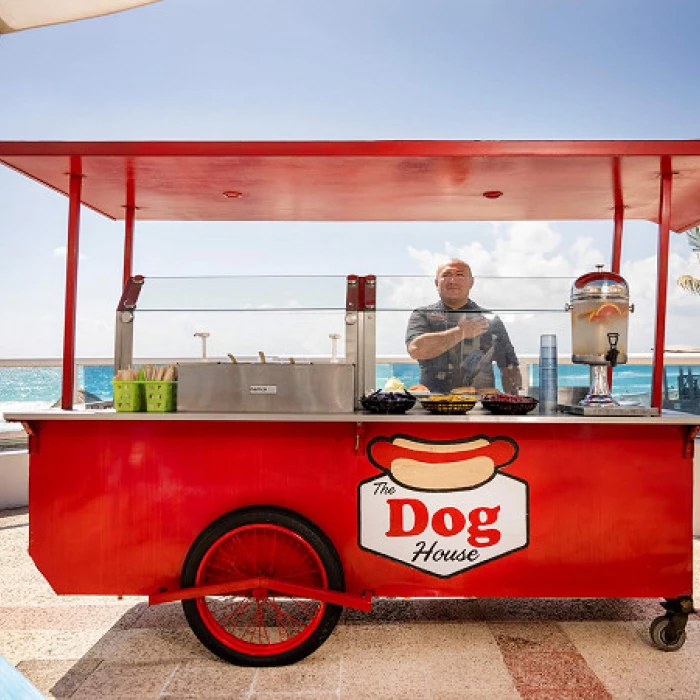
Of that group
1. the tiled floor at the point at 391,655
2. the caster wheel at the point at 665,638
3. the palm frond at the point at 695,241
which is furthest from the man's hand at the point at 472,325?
the palm frond at the point at 695,241

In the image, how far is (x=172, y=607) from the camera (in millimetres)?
3795

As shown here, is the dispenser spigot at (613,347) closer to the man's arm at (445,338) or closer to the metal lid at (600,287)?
the metal lid at (600,287)

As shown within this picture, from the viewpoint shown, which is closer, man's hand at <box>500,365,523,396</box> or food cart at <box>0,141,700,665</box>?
food cart at <box>0,141,700,665</box>

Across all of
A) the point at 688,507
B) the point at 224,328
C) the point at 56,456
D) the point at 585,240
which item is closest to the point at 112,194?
the point at 224,328

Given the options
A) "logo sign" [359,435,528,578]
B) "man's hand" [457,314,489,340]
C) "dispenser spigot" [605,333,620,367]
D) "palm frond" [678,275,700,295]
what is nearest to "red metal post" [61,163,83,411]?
"logo sign" [359,435,528,578]

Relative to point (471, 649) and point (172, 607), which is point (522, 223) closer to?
point (471, 649)

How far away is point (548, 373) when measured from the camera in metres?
3.50

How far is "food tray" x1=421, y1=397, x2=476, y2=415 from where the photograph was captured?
10.3 feet

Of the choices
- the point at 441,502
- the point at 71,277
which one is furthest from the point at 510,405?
the point at 71,277

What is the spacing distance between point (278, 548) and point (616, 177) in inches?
101

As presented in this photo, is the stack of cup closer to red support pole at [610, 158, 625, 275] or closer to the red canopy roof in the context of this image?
the red canopy roof

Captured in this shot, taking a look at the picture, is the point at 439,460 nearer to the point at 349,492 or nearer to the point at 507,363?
the point at 349,492

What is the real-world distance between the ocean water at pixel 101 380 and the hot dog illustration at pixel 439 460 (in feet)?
1.21

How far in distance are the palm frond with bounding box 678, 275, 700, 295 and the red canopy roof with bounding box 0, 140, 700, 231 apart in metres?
16.0
